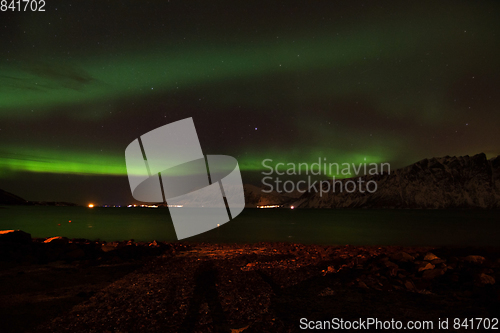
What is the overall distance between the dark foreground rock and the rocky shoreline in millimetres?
26

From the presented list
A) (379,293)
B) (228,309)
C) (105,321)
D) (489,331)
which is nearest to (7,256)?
(105,321)

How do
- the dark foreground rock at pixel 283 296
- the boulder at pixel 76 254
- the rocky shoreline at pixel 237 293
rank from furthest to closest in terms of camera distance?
1. the boulder at pixel 76 254
2. the rocky shoreline at pixel 237 293
3. the dark foreground rock at pixel 283 296

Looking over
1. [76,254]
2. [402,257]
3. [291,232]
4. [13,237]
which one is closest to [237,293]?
[402,257]

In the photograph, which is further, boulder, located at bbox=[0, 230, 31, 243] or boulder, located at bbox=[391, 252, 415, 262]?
boulder, located at bbox=[0, 230, 31, 243]

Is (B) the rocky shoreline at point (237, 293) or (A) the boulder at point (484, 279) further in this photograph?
(A) the boulder at point (484, 279)

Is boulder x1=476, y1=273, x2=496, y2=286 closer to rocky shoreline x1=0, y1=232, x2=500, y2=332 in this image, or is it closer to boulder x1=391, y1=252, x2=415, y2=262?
rocky shoreline x1=0, y1=232, x2=500, y2=332

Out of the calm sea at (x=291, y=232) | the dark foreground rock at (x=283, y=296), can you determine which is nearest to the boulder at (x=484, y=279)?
the dark foreground rock at (x=283, y=296)

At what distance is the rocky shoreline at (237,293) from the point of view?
27.4ft

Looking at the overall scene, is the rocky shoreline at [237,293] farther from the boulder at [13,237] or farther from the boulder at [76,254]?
the boulder at [13,237]

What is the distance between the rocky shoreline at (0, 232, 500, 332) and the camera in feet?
27.4

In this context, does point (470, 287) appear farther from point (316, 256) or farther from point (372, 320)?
point (316, 256)

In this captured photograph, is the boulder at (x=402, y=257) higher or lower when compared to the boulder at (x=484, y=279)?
lower

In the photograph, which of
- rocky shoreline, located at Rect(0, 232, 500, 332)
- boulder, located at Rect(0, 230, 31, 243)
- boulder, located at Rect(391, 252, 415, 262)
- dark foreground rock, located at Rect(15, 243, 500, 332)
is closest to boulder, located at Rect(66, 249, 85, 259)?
rocky shoreline, located at Rect(0, 232, 500, 332)

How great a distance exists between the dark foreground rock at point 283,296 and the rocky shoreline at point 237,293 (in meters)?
0.03
